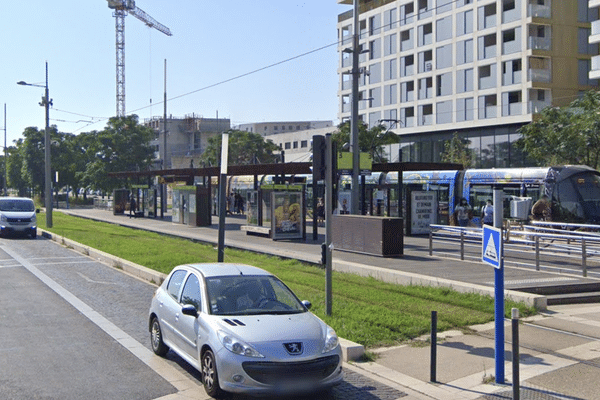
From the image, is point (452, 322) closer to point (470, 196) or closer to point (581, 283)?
point (581, 283)

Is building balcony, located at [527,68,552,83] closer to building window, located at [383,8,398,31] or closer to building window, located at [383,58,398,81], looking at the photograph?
building window, located at [383,58,398,81]

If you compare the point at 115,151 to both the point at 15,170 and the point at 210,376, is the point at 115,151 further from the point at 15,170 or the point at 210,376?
the point at 210,376

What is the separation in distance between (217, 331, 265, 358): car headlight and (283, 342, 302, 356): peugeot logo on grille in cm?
30

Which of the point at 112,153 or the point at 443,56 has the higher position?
the point at 443,56

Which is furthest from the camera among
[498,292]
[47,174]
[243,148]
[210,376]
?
[243,148]

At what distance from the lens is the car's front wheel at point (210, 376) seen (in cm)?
757

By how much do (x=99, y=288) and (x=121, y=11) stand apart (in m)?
115

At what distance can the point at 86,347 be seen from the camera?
10.2 m

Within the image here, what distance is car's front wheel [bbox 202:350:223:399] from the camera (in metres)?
7.57

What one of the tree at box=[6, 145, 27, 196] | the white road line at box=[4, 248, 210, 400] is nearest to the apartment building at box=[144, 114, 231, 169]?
the tree at box=[6, 145, 27, 196]

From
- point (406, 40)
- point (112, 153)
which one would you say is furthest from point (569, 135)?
→ point (112, 153)

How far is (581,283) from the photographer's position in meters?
14.9

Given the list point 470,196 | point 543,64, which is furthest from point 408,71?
point 470,196

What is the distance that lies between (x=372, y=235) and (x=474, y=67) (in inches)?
1322
